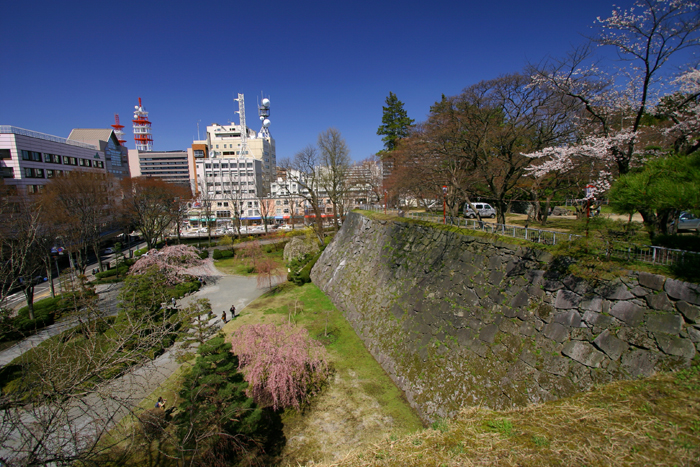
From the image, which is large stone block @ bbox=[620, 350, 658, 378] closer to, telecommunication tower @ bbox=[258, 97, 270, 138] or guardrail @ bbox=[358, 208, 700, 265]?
guardrail @ bbox=[358, 208, 700, 265]

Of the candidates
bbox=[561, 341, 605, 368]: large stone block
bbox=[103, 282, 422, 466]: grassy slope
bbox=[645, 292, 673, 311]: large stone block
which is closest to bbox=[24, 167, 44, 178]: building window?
bbox=[103, 282, 422, 466]: grassy slope

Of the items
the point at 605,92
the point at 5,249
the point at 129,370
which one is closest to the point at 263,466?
the point at 129,370

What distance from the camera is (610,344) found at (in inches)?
327

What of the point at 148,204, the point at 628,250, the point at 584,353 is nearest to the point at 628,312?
the point at 584,353

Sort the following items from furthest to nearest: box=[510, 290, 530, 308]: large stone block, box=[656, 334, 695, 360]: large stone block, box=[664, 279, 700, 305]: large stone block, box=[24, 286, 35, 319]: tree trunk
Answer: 1. box=[24, 286, 35, 319]: tree trunk
2. box=[510, 290, 530, 308]: large stone block
3. box=[664, 279, 700, 305]: large stone block
4. box=[656, 334, 695, 360]: large stone block

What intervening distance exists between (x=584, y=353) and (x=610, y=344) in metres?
0.71

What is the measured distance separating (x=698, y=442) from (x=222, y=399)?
35.9ft

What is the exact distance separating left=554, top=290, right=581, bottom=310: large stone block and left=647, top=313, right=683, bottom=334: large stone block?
1676mm

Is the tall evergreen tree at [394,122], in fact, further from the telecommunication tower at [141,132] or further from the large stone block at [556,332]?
the telecommunication tower at [141,132]

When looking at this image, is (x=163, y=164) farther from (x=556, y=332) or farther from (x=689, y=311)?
(x=689, y=311)

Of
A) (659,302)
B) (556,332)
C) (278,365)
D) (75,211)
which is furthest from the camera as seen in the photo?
(75,211)

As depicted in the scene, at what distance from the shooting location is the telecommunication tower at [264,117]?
3848 inches

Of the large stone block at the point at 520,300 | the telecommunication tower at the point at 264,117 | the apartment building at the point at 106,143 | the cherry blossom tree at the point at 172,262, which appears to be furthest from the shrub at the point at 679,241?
the telecommunication tower at the point at 264,117

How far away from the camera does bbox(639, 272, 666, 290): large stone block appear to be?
7914mm
